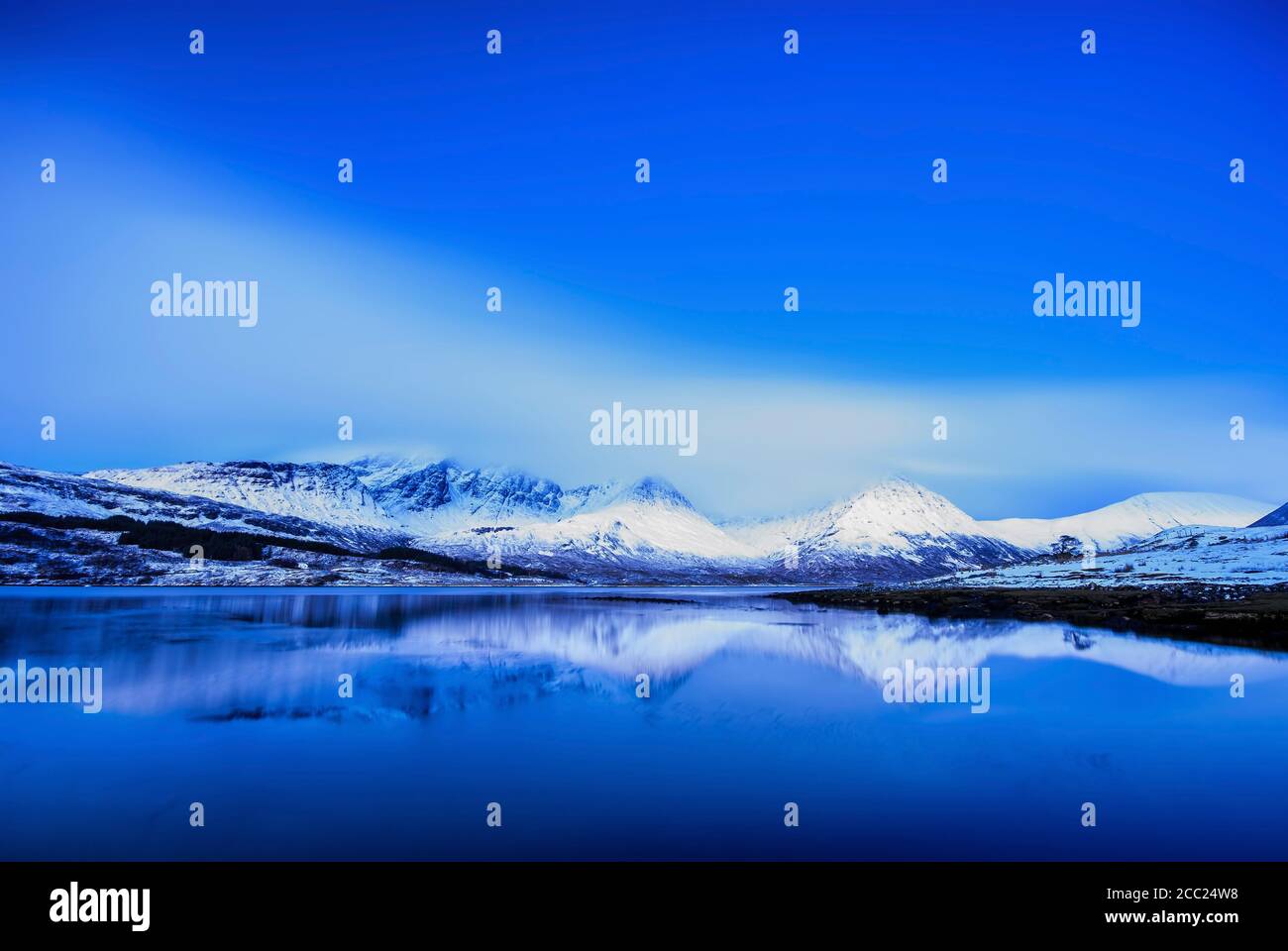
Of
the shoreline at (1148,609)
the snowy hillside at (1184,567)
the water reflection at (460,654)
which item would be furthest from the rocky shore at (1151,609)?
the snowy hillside at (1184,567)

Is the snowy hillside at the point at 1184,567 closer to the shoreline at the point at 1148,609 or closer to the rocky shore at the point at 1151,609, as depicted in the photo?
the shoreline at the point at 1148,609

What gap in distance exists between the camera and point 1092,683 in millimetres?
29859

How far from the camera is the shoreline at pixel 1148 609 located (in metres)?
44.4

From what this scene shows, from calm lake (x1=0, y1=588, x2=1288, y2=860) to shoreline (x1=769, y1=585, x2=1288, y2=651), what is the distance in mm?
8965

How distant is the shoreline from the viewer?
44406 mm

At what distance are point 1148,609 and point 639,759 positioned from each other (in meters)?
55.5

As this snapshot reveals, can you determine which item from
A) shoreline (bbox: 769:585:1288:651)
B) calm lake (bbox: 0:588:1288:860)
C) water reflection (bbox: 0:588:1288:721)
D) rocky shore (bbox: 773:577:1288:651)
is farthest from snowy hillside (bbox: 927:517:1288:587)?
calm lake (bbox: 0:588:1288:860)

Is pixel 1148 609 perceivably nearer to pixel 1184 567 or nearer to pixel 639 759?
pixel 1184 567

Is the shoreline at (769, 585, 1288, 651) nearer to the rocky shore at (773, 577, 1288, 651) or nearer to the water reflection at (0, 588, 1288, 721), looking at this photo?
the rocky shore at (773, 577, 1288, 651)

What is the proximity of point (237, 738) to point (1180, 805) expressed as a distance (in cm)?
2261

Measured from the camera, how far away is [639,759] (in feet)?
61.3

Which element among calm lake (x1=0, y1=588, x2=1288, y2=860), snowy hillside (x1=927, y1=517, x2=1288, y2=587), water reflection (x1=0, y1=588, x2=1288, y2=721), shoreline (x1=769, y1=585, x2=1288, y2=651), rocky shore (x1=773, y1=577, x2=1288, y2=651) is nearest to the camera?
calm lake (x1=0, y1=588, x2=1288, y2=860)
